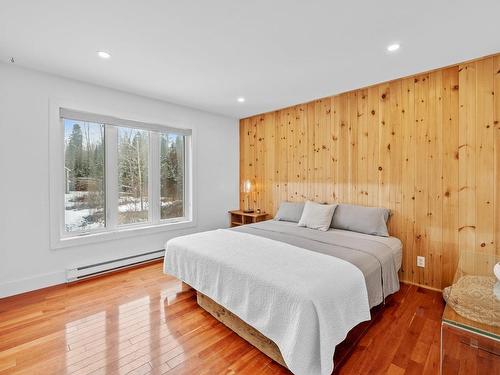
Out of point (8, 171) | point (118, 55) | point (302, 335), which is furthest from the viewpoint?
point (8, 171)

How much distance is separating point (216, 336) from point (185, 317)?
15.8 inches

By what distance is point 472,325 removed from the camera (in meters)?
1.18

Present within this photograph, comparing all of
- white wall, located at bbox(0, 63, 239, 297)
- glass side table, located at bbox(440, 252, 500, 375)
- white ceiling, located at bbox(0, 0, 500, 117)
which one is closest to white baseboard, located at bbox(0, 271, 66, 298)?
white wall, located at bbox(0, 63, 239, 297)

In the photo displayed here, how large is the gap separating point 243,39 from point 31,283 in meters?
3.31

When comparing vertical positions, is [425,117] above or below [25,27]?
below

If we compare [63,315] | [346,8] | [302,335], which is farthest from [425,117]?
[63,315]

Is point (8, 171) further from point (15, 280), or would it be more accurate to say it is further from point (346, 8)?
point (346, 8)

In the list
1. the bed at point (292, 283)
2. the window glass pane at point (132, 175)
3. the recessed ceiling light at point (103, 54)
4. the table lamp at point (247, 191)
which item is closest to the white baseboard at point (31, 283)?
the window glass pane at point (132, 175)

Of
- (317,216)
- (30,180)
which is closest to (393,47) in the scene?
(317,216)

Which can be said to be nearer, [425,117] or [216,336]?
[216,336]

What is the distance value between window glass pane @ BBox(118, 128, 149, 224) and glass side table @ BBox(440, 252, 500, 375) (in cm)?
350

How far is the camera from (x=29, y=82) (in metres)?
2.56

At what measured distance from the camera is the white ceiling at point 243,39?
5.39 feet

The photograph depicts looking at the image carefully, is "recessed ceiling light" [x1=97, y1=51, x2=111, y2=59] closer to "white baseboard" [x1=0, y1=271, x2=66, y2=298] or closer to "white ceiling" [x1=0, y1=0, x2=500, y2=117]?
"white ceiling" [x1=0, y1=0, x2=500, y2=117]
